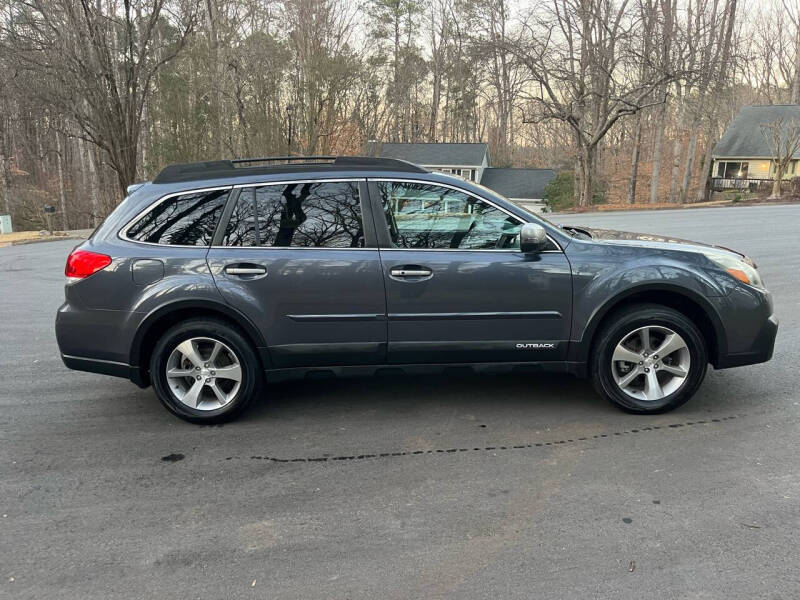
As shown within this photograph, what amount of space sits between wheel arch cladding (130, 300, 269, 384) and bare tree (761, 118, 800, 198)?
3316 centimetres

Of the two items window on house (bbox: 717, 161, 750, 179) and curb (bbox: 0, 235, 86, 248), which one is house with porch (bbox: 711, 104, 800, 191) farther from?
curb (bbox: 0, 235, 86, 248)

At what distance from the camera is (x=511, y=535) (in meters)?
2.89

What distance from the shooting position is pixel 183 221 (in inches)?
164

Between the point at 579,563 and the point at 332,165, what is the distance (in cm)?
305

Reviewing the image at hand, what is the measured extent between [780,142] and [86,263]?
141ft

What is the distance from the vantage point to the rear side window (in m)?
4.14

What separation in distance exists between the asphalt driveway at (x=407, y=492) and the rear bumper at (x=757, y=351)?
0.36 metres

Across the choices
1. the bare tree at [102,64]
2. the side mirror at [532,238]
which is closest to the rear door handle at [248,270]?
the side mirror at [532,238]

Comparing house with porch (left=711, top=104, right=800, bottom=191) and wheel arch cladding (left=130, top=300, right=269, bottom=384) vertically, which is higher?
house with porch (left=711, top=104, right=800, bottom=191)

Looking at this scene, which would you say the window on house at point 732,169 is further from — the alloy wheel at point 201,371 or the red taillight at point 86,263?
the red taillight at point 86,263

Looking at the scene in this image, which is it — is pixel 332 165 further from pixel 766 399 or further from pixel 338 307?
pixel 766 399

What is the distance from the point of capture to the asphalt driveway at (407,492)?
261 cm

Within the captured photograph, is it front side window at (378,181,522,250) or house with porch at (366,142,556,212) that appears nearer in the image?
front side window at (378,181,522,250)

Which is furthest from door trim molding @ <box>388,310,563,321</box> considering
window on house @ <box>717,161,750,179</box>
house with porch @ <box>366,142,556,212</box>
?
window on house @ <box>717,161,750,179</box>
